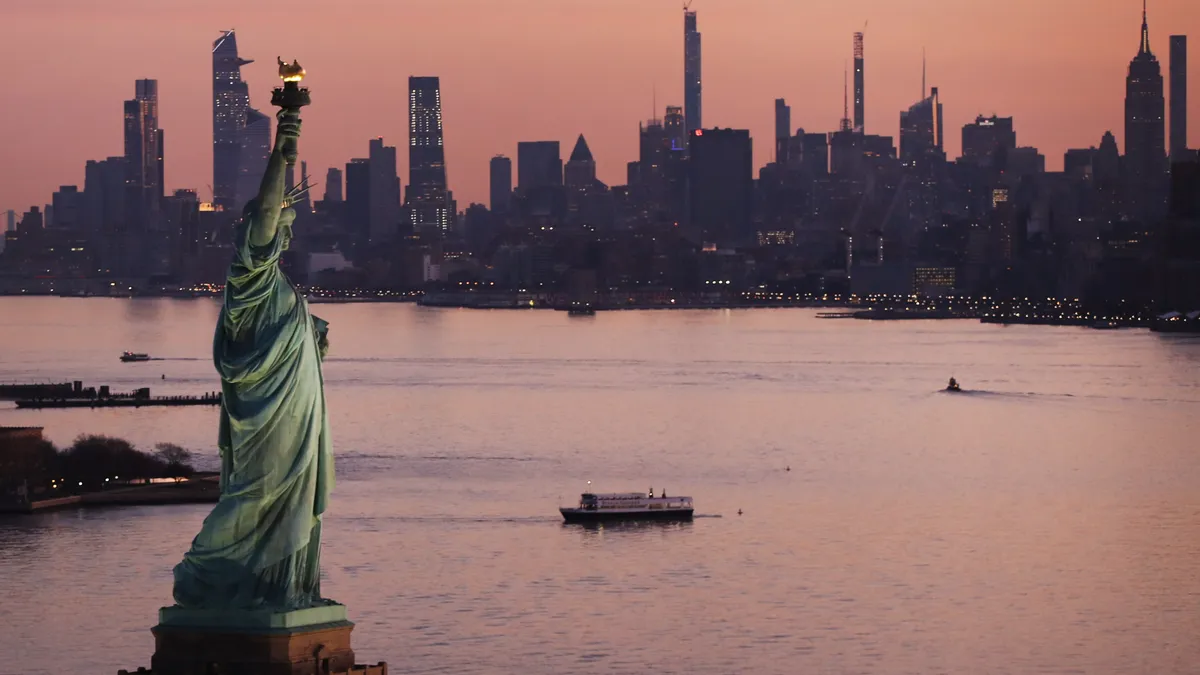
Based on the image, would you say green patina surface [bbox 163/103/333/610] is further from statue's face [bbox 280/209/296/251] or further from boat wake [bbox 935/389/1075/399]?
boat wake [bbox 935/389/1075/399]

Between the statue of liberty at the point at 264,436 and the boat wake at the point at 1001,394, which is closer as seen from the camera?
the statue of liberty at the point at 264,436

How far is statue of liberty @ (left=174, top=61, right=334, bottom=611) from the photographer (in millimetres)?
5621

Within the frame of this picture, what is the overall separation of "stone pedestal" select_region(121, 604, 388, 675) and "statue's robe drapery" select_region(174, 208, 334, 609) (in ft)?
0.17

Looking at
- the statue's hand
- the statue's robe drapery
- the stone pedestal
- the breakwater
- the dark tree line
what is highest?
the statue's hand

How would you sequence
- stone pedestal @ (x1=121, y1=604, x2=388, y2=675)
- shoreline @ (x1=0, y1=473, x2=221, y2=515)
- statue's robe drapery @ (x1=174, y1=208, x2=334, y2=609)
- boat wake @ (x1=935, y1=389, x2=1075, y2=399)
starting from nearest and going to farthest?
stone pedestal @ (x1=121, y1=604, x2=388, y2=675), statue's robe drapery @ (x1=174, y1=208, x2=334, y2=609), shoreline @ (x1=0, y1=473, x2=221, y2=515), boat wake @ (x1=935, y1=389, x2=1075, y2=399)

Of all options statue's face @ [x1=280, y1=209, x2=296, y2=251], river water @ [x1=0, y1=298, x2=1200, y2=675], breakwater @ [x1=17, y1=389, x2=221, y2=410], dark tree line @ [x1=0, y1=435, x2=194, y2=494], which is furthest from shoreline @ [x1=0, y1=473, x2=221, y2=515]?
statue's face @ [x1=280, y1=209, x2=296, y2=251]

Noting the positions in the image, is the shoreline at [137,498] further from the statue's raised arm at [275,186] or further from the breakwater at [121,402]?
the statue's raised arm at [275,186]

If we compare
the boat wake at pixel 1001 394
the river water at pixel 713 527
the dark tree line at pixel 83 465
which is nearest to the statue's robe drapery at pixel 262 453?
the river water at pixel 713 527

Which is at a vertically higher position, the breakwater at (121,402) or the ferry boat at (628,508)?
the breakwater at (121,402)

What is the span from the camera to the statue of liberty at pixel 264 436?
5.62m

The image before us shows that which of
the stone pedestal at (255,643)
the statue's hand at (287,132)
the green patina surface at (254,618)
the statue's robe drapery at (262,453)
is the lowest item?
the stone pedestal at (255,643)

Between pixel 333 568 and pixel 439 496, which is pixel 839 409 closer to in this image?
pixel 439 496

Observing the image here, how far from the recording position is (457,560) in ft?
80.3

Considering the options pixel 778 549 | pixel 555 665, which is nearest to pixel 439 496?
pixel 778 549
